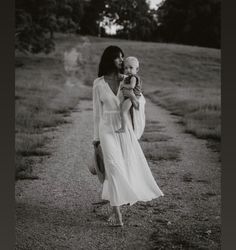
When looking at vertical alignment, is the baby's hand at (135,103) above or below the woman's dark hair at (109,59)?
below

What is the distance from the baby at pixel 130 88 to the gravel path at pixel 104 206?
0.79 metres

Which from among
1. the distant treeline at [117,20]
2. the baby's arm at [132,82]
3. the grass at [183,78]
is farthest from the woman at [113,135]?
the distant treeline at [117,20]

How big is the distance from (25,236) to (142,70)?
1.90 metres

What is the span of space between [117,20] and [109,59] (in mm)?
1197

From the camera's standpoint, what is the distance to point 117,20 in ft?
17.8

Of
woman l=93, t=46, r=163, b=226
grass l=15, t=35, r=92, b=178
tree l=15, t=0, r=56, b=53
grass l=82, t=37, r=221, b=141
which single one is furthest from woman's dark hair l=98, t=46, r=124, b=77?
tree l=15, t=0, r=56, b=53

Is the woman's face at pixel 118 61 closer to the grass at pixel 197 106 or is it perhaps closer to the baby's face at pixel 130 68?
the baby's face at pixel 130 68

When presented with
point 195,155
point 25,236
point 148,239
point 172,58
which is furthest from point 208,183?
point 25,236

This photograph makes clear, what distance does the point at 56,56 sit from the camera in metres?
5.75

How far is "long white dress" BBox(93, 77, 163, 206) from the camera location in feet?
14.5

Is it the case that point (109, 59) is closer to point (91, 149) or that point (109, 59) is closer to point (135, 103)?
point (135, 103)

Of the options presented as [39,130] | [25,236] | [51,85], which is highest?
[51,85]

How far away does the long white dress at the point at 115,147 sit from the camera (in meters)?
4.41

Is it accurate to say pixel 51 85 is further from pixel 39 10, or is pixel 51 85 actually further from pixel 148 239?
pixel 148 239
